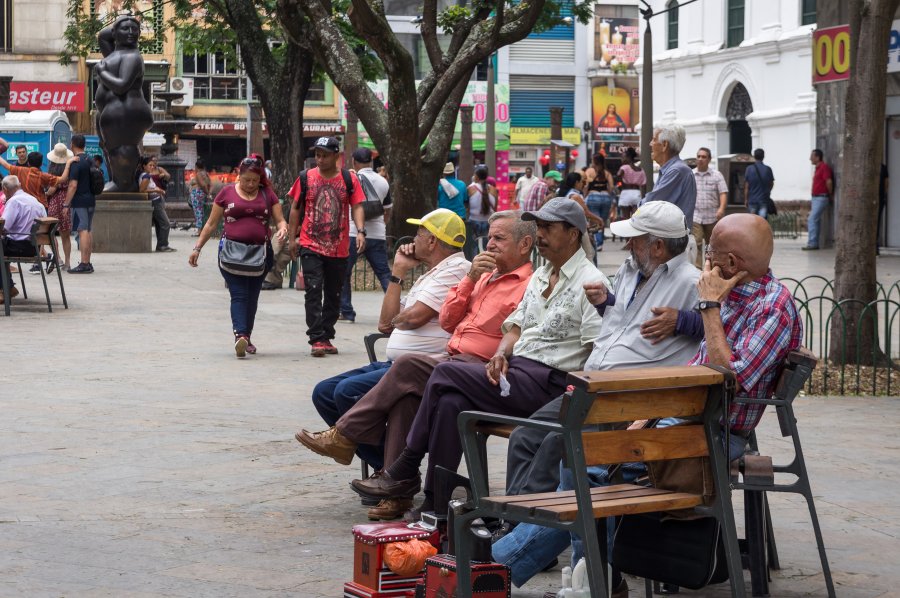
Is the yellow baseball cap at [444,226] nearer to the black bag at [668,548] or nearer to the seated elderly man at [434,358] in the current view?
the seated elderly man at [434,358]

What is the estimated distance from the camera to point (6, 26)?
51469 mm

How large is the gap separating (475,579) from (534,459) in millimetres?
771

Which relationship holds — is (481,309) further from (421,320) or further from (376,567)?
(376,567)

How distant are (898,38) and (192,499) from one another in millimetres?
17839

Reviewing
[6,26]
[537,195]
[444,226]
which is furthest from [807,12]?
[444,226]

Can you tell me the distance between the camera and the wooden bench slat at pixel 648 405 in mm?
4324

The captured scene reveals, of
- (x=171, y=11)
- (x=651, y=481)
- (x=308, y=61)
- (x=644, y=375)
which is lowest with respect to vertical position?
(x=651, y=481)

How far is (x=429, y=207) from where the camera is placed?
19.6 meters

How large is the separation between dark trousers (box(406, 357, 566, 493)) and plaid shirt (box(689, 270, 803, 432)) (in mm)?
836

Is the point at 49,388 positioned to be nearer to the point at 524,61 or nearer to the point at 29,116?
the point at 29,116

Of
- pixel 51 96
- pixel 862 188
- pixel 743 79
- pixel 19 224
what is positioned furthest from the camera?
pixel 51 96

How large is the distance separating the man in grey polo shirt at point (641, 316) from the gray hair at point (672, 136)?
5.33 metres

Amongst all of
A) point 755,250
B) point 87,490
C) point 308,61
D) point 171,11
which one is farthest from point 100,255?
point 171,11

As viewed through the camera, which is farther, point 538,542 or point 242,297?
point 242,297
